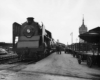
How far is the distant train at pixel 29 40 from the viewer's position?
10875mm

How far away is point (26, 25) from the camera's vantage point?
40.6ft

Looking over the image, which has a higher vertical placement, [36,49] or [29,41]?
[29,41]

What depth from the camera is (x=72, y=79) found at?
5.30 meters

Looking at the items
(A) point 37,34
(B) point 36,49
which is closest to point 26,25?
(A) point 37,34

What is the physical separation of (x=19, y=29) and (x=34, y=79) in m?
8.25

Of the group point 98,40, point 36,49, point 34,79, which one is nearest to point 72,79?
point 34,79

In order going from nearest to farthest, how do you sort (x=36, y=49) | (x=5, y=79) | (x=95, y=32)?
(x=5, y=79) < (x=95, y=32) < (x=36, y=49)

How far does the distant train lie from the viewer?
35.7 feet

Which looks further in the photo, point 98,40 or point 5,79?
point 98,40

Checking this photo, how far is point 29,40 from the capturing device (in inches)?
465

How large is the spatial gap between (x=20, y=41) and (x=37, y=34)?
177 cm

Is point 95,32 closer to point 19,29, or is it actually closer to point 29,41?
point 29,41

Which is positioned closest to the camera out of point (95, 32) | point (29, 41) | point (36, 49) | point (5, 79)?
point (5, 79)

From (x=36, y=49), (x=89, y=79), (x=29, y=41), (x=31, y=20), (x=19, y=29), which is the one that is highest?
(x=31, y=20)
